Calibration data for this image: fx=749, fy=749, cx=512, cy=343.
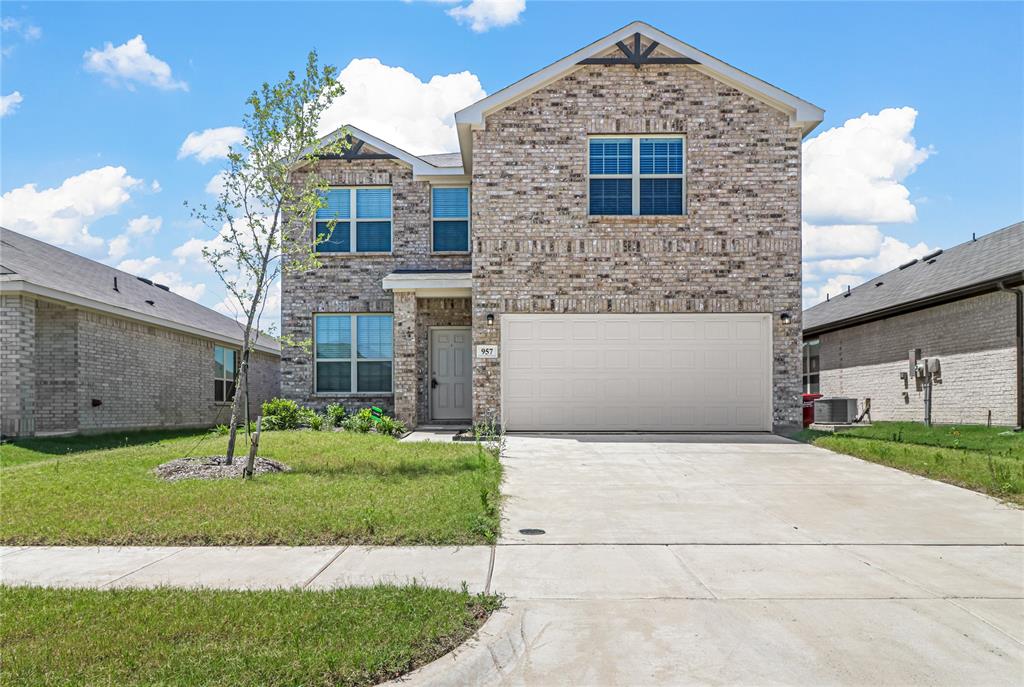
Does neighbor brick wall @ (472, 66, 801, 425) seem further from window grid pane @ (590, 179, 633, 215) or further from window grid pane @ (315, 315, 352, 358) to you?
window grid pane @ (315, 315, 352, 358)

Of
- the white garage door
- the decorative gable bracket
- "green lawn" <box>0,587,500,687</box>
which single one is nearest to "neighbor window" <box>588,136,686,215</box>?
the decorative gable bracket

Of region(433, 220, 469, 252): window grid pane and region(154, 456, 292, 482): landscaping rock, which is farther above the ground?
region(433, 220, 469, 252): window grid pane

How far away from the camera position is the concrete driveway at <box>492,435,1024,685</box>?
405 centimetres

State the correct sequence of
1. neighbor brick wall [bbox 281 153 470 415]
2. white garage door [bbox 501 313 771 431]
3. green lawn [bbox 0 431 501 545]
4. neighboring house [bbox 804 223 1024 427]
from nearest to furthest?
green lawn [bbox 0 431 501 545] < white garage door [bbox 501 313 771 431] < neighboring house [bbox 804 223 1024 427] < neighbor brick wall [bbox 281 153 470 415]

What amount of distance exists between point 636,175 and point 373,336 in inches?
291

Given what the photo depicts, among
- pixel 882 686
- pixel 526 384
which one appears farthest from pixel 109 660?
pixel 526 384

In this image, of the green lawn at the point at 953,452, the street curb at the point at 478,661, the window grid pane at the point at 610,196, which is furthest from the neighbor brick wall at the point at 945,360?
the street curb at the point at 478,661

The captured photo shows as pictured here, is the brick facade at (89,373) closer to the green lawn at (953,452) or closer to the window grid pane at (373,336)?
the window grid pane at (373,336)

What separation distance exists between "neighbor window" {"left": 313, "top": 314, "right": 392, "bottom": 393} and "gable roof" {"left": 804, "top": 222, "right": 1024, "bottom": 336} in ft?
44.4

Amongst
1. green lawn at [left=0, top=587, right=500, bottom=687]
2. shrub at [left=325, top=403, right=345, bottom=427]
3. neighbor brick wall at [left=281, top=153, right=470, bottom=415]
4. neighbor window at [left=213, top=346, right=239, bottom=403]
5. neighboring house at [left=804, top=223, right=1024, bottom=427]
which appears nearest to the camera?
green lawn at [left=0, top=587, right=500, bottom=687]

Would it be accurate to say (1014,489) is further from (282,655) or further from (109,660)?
(109,660)

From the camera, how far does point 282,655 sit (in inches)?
153

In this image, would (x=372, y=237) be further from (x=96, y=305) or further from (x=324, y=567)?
(x=324, y=567)

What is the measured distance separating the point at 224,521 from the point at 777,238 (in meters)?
12.2
